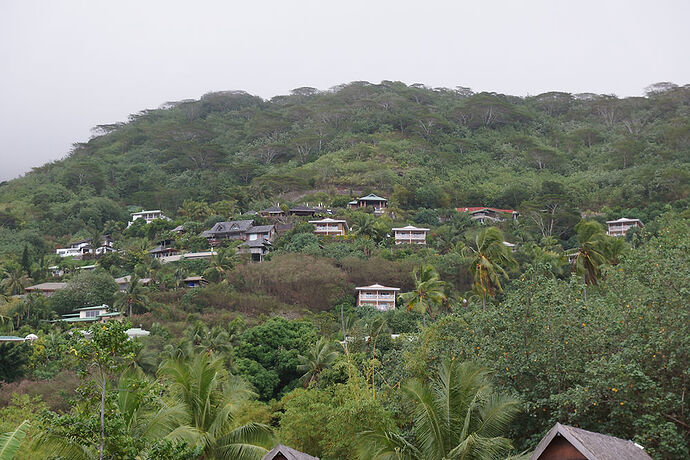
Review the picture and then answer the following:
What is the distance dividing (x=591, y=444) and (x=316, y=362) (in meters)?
21.3

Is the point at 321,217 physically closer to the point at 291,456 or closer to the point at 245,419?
the point at 245,419

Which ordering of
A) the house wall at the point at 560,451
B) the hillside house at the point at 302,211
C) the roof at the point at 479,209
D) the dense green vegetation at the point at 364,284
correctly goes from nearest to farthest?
the house wall at the point at 560,451 → the dense green vegetation at the point at 364,284 → the hillside house at the point at 302,211 → the roof at the point at 479,209

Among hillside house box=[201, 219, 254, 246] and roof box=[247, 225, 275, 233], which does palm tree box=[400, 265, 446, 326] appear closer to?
roof box=[247, 225, 275, 233]

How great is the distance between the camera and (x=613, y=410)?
1416cm

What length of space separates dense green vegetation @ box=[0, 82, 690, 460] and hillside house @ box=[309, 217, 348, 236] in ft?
6.06

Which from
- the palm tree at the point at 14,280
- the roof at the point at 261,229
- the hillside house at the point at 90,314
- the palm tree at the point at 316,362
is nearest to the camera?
the palm tree at the point at 316,362

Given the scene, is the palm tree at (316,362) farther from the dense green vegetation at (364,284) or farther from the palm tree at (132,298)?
the palm tree at (132,298)

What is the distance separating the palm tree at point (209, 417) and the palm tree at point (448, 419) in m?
2.64

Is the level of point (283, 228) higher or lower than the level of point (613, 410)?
lower

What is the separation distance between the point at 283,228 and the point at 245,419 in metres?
48.8

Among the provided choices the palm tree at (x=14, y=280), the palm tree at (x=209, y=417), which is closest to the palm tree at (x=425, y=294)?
the palm tree at (x=209, y=417)

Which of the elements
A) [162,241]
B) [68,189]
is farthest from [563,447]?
[68,189]

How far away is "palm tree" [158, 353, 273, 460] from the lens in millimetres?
15445

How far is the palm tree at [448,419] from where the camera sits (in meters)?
14.5
